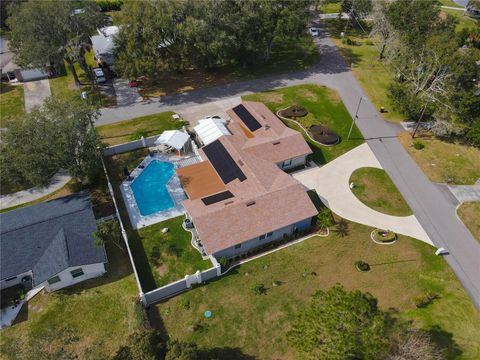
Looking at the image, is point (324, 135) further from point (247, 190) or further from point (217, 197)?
point (217, 197)

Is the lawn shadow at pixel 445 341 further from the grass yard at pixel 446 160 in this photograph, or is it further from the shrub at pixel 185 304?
the shrub at pixel 185 304

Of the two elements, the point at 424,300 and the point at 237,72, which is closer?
the point at 424,300

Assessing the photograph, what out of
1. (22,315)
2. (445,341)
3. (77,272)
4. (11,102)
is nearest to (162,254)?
(77,272)

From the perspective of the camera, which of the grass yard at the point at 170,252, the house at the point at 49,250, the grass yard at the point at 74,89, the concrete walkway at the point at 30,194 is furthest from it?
the grass yard at the point at 74,89

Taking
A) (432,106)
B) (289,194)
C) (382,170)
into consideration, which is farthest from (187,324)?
(432,106)

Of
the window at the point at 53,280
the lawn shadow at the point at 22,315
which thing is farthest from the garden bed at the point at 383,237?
the lawn shadow at the point at 22,315

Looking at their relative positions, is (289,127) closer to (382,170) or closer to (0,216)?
(382,170)
